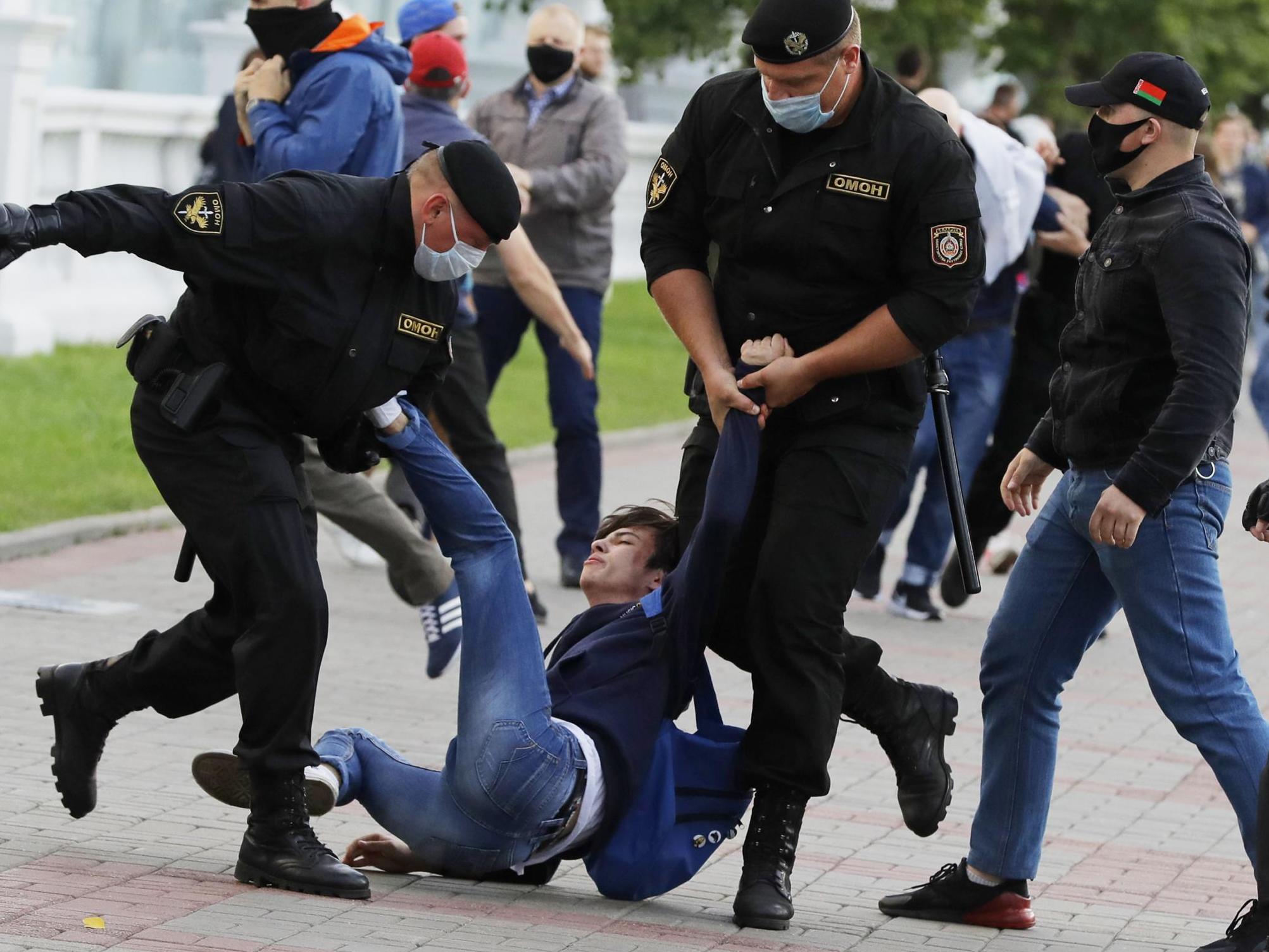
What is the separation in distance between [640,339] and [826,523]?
16.1m

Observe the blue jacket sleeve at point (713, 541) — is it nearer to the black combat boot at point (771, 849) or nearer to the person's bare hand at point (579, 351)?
the black combat boot at point (771, 849)

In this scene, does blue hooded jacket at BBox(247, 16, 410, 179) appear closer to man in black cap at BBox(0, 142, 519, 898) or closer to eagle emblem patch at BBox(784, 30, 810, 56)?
man in black cap at BBox(0, 142, 519, 898)

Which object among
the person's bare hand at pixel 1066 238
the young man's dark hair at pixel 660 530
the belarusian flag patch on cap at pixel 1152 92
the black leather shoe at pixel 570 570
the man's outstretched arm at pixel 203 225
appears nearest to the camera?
the man's outstretched arm at pixel 203 225

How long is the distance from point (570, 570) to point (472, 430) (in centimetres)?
127

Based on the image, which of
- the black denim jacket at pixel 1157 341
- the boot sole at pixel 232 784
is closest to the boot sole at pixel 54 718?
the boot sole at pixel 232 784

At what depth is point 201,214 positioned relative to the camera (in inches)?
181

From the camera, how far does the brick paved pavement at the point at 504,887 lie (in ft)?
15.3

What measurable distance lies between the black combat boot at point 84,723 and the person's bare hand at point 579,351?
3589mm

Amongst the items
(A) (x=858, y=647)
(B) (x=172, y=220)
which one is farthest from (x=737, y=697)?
(B) (x=172, y=220)

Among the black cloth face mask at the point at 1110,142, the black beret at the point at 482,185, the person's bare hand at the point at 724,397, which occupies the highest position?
the black cloth face mask at the point at 1110,142

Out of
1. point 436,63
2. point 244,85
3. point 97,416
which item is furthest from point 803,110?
point 97,416

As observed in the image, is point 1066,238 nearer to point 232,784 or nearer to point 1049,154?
point 1049,154

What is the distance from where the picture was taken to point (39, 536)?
948 centimetres

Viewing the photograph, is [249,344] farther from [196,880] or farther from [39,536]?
Result: [39,536]
